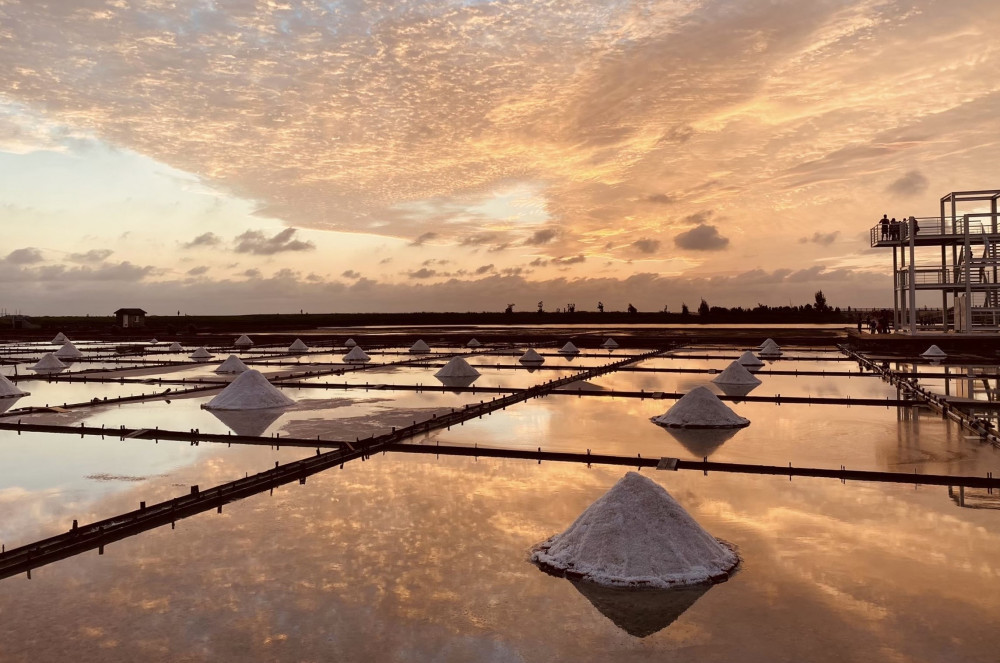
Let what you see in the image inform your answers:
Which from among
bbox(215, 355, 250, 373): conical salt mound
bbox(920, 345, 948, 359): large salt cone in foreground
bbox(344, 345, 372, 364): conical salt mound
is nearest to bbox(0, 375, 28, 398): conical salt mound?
bbox(215, 355, 250, 373): conical salt mound

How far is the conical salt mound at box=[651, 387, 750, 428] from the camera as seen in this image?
1672cm

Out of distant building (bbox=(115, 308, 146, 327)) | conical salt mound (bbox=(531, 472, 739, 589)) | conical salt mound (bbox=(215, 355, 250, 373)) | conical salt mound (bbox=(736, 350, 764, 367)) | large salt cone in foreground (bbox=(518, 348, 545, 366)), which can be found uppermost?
distant building (bbox=(115, 308, 146, 327))

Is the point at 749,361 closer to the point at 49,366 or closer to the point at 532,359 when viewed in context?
the point at 532,359

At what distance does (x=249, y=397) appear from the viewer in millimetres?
20328

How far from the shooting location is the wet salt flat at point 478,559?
6.16 meters

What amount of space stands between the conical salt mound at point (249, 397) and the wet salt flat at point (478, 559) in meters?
4.32

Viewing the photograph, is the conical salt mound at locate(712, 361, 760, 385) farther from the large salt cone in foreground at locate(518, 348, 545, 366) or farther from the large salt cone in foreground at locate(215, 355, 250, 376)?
the large salt cone in foreground at locate(215, 355, 250, 376)

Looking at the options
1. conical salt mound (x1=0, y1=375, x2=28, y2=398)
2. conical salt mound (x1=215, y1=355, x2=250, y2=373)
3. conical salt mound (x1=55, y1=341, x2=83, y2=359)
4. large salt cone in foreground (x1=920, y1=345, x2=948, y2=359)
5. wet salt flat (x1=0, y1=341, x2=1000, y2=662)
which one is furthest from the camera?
conical salt mound (x1=55, y1=341, x2=83, y2=359)

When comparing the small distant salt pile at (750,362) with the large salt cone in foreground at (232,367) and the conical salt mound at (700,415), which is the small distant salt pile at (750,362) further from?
the large salt cone in foreground at (232,367)

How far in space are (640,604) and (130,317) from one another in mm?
87914

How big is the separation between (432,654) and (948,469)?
34.1ft

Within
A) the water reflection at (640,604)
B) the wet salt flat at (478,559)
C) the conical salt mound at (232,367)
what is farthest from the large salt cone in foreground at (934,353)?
the water reflection at (640,604)

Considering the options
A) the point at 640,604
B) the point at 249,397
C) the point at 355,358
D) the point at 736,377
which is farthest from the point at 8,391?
the point at 736,377

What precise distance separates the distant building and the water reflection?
86393 millimetres
